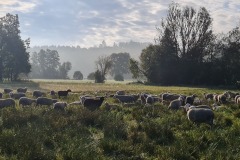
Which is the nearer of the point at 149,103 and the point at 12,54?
the point at 149,103

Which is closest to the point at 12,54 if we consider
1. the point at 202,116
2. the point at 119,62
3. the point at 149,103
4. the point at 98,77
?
the point at 98,77

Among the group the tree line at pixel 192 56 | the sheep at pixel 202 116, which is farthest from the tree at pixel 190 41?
the sheep at pixel 202 116

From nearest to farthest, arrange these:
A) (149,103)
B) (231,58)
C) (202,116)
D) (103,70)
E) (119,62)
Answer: (202,116) → (149,103) → (231,58) → (103,70) → (119,62)

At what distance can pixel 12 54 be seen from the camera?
3664 inches

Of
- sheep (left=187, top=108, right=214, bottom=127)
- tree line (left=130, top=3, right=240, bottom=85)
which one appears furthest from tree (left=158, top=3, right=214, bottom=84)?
sheep (left=187, top=108, right=214, bottom=127)

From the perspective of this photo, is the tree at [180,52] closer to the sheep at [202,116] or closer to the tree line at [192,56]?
the tree line at [192,56]

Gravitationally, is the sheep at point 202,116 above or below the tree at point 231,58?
below

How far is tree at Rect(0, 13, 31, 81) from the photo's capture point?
304 feet

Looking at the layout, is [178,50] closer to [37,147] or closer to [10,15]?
[10,15]

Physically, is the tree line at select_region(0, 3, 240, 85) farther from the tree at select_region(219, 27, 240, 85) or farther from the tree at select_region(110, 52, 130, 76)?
the tree at select_region(110, 52, 130, 76)

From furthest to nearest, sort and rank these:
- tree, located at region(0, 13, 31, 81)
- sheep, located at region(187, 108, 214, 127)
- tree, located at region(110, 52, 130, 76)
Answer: tree, located at region(110, 52, 130, 76) → tree, located at region(0, 13, 31, 81) → sheep, located at region(187, 108, 214, 127)

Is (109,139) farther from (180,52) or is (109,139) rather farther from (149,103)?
(180,52)

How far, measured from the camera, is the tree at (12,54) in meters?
92.7

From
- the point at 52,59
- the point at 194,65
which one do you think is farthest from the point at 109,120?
the point at 52,59
